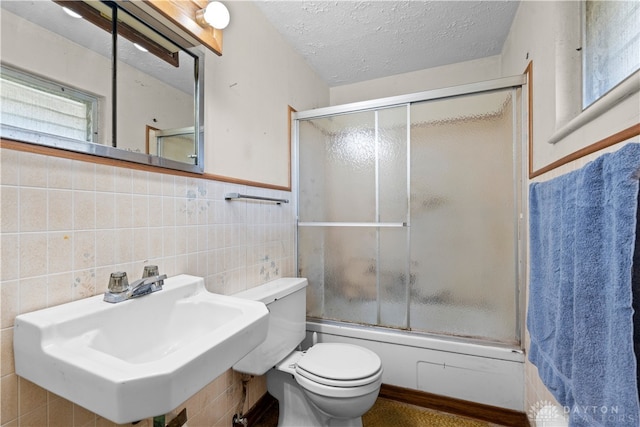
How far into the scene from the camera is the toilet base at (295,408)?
1.35 metres

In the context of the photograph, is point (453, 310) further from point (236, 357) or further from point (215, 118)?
point (215, 118)

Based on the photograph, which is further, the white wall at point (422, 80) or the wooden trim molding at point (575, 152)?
the white wall at point (422, 80)

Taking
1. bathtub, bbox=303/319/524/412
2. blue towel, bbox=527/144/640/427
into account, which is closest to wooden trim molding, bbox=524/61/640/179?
blue towel, bbox=527/144/640/427

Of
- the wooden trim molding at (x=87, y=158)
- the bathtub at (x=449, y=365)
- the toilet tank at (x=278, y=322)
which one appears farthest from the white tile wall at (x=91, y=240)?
the bathtub at (x=449, y=365)

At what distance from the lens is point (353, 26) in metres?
1.73

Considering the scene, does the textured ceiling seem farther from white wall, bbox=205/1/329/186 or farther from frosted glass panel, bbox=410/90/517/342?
frosted glass panel, bbox=410/90/517/342

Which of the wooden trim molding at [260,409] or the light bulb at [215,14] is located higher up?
the light bulb at [215,14]

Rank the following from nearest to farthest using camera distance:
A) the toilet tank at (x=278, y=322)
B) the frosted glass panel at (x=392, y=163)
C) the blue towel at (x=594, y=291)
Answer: the blue towel at (x=594, y=291), the toilet tank at (x=278, y=322), the frosted glass panel at (x=392, y=163)

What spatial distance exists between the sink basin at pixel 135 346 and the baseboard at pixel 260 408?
786mm

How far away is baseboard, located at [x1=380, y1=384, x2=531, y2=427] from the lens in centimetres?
143

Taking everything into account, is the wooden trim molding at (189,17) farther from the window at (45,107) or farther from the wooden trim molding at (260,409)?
the wooden trim molding at (260,409)

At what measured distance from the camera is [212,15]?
113cm

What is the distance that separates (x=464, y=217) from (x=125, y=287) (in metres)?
1.60

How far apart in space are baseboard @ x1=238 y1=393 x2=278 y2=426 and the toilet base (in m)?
0.13
